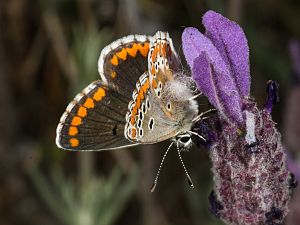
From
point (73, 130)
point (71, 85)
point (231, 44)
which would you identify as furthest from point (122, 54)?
point (71, 85)

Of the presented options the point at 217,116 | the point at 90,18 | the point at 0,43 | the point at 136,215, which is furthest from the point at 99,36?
the point at 217,116

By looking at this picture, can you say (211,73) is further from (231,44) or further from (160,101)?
(160,101)

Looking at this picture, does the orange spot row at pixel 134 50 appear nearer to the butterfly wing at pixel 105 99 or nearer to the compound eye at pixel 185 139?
the butterfly wing at pixel 105 99

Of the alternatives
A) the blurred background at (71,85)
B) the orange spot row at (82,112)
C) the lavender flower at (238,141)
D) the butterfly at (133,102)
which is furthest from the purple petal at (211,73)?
the blurred background at (71,85)

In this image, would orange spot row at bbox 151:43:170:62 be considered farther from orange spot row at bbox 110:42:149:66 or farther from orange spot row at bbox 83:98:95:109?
orange spot row at bbox 83:98:95:109

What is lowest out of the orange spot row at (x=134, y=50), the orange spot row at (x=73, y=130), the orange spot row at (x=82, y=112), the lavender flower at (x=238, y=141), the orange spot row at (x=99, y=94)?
the lavender flower at (x=238, y=141)

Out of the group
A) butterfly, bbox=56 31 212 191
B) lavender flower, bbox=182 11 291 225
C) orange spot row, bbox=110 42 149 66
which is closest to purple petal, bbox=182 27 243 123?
lavender flower, bbox=182 11 291 225

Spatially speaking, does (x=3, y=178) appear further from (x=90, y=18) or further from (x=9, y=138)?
(x=90, y=18)
